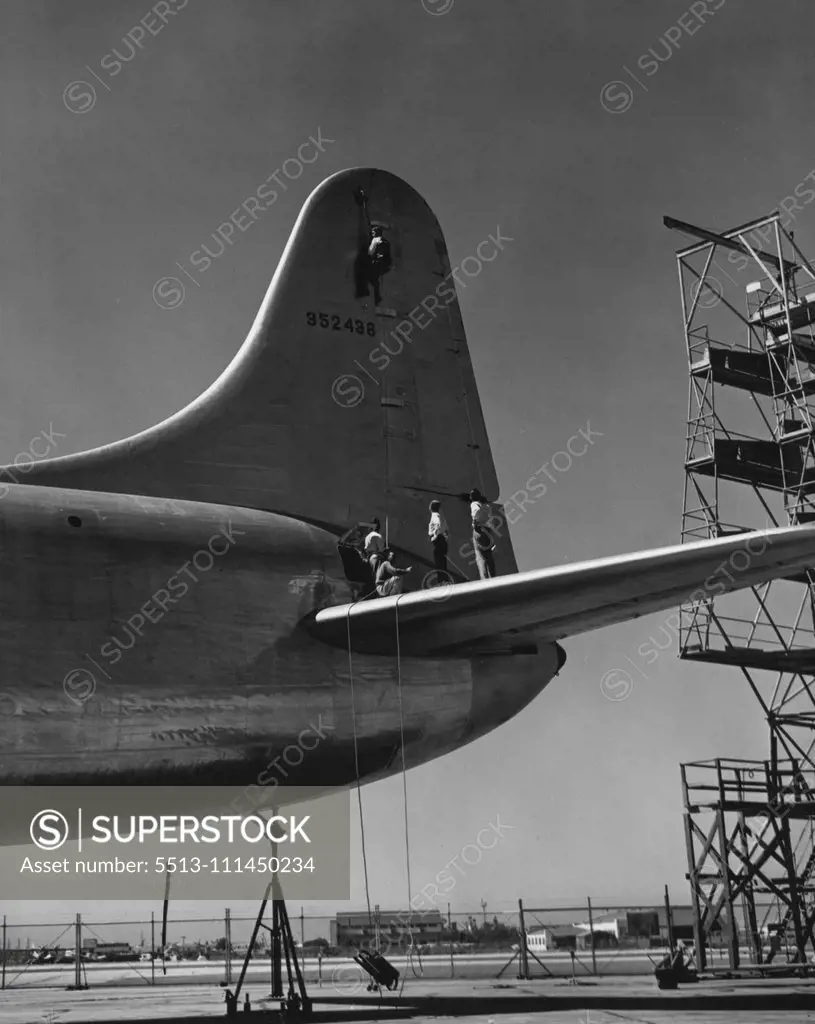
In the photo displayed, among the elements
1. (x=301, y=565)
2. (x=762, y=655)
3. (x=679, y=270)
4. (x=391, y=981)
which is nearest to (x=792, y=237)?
(x=679, y=270)

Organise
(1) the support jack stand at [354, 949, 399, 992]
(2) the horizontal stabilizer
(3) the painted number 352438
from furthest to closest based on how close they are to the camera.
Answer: (3) the painted number 352438 → (1) the support jack stand at [354, 949, 399, 992] → (2) the horizontal stabilizer

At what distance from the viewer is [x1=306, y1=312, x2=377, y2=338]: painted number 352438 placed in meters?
18.3

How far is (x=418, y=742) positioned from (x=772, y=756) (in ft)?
54.8

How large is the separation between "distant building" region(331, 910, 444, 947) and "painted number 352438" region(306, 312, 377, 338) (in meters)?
9.14

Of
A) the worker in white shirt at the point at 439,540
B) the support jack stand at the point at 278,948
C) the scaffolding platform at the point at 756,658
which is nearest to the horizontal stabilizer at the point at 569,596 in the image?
the worker in white shirt at the point at 439,540

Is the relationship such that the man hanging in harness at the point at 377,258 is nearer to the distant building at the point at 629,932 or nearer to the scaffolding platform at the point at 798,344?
the scaffolding platform at the point at 798,344

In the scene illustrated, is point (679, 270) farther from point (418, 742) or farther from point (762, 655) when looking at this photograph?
point (418, 742)

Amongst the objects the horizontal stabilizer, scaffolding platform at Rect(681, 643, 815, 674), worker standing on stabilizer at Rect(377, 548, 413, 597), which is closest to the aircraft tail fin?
worker standing on stabilizer at Rect(377, 548, 413, 597)

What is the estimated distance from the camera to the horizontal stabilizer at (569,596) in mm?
11463

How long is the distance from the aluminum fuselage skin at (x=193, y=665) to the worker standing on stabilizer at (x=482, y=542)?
134cm

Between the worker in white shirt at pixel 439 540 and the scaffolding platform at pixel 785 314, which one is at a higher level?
the scaffolding platform at pixel 785 314

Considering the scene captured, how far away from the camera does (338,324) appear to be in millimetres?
18484

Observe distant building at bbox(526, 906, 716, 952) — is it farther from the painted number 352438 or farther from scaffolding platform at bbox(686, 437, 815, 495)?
the painted number 352438

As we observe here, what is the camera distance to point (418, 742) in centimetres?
1595
